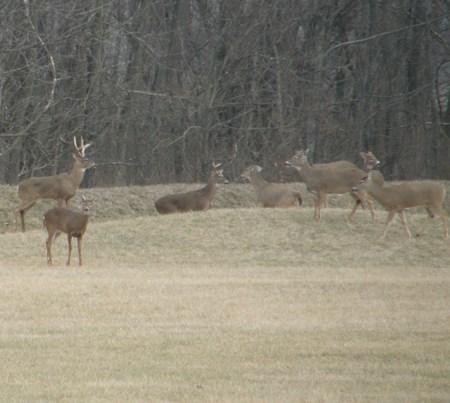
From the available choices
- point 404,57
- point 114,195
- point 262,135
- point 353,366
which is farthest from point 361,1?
point 353,366

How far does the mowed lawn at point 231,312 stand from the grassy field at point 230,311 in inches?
0.9

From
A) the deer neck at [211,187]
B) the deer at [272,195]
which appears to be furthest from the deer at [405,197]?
the deer neck at [211,187]

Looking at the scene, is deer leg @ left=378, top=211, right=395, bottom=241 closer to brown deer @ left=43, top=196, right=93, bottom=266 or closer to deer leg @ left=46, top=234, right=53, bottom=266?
brown deer @ left=43, top=196, right=93, bottom=266

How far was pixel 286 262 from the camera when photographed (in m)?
21.3

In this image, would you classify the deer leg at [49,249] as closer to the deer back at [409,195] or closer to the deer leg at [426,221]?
the deer back at [409,195]

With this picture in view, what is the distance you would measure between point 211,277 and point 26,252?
4643 millimetres

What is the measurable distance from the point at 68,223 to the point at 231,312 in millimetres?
6783

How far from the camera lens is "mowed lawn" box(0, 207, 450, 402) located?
376 inches

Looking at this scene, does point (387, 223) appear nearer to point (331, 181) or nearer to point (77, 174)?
point (331, 181)

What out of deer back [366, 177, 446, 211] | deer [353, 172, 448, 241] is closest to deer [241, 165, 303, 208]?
deer [353, 172, 448, 241]

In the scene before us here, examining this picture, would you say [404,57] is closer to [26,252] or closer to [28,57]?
[28,57]

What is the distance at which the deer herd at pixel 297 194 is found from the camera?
20.4 meters

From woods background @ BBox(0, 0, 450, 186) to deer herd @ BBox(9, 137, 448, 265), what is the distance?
23.7 feet

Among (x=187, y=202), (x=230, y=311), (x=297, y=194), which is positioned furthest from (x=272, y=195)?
(x=230, y=311)
